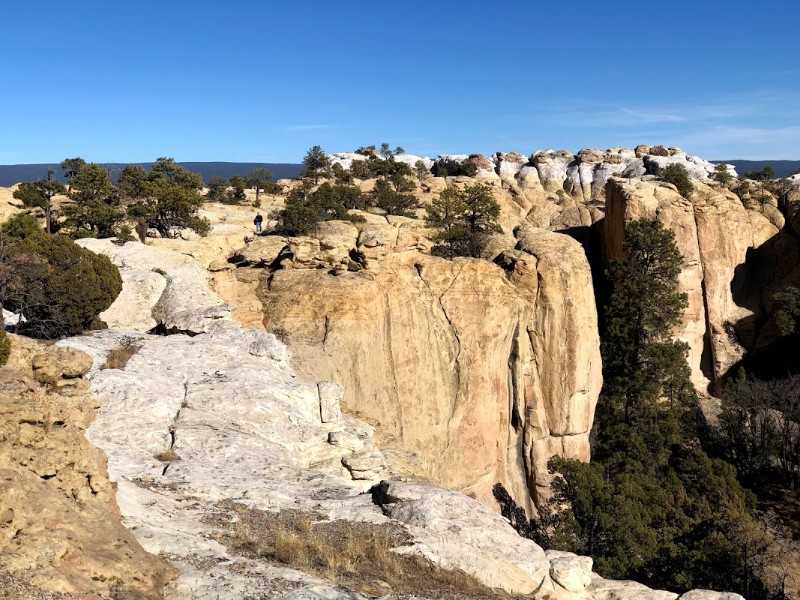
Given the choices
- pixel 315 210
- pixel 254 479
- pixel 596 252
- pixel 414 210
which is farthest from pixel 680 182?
pixel 254 479

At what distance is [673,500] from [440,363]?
1277 cm

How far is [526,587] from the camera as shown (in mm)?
11867

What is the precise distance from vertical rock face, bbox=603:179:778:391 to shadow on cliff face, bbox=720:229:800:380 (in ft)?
0.36

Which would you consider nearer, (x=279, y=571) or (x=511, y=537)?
(x=279, y=571)

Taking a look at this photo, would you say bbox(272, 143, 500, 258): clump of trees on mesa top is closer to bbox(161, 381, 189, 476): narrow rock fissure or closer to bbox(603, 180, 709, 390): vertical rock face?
bbox(603, 180, 709, 390): vertical rock face

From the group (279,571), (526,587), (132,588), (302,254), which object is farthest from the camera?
(302,254)

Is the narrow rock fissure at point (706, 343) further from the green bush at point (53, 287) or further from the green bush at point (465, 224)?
the green bush at point (53, 287)

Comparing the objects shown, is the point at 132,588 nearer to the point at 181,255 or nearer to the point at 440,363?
the point at 440,363

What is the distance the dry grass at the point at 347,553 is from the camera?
10242 mm

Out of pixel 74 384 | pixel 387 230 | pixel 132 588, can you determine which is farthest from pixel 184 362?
→ pixel 387 230

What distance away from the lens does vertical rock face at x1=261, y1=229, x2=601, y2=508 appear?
27.5m

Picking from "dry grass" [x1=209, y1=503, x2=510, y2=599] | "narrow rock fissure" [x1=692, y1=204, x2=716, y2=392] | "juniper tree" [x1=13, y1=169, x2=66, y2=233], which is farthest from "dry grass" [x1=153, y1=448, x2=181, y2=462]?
"narrow rock fissure" [x1=692, y1=204, x2=716, y2=392]

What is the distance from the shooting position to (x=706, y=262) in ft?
180

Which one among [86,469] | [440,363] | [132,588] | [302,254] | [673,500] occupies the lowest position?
[673,500]
